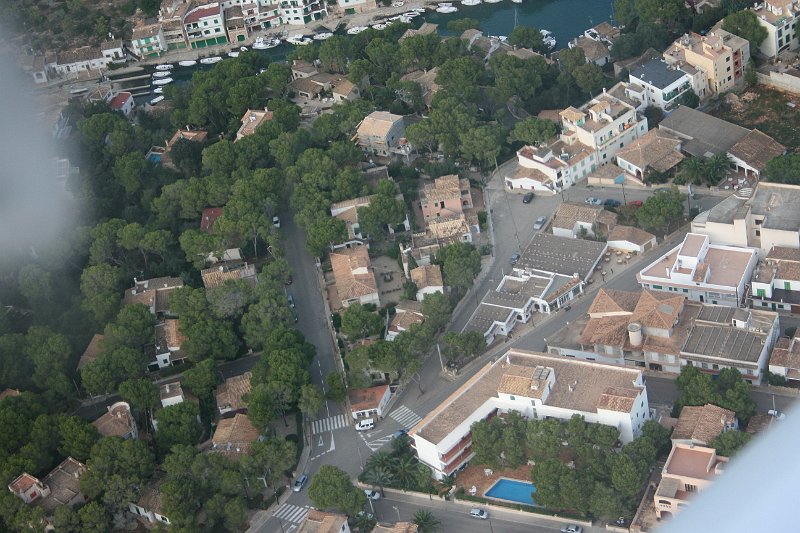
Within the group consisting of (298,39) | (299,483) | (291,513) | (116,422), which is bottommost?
(291,513)

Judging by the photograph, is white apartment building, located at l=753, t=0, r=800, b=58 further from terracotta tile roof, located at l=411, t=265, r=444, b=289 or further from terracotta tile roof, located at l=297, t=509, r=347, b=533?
terracotta tile roof, located at l=297, t=509, r=347, b=533

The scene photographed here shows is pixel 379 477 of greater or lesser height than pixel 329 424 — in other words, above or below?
above

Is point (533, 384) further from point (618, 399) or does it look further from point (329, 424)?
point (329, 424)

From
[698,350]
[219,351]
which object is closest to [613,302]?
[698,350]

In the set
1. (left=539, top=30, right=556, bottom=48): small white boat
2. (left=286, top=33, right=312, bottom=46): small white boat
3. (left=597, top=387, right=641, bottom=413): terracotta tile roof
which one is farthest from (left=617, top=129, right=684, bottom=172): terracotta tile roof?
(left=286, top=33, right=312, bottom=46): small white boat

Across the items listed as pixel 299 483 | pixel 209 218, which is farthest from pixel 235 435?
pixel 209 218
